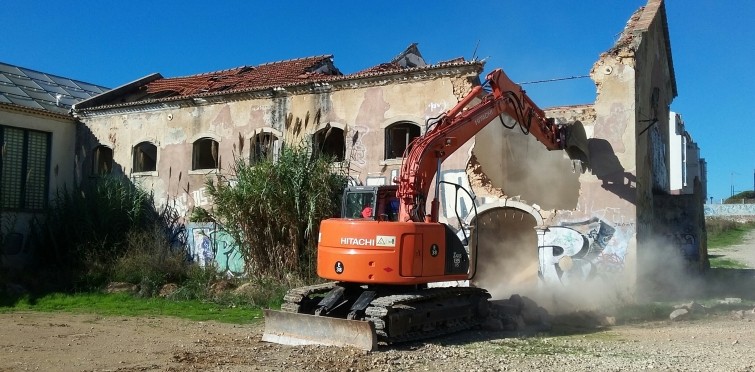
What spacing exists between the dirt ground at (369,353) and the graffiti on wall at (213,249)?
207 inches

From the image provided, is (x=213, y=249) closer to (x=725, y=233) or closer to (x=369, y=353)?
(x=369, y=353)

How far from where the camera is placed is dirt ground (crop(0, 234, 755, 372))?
8.32m

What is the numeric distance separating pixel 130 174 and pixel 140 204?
1.49 m

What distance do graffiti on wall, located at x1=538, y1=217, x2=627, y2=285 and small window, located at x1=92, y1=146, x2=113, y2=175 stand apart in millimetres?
13351

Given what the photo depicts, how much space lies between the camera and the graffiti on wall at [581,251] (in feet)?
47.3

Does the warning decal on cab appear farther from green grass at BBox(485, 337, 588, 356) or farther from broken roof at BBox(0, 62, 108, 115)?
broken roof at BBox(0, 62, 108, 115)

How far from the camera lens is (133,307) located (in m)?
14.4

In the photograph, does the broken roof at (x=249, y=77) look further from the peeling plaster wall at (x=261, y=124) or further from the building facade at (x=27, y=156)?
the building facade at (x=27, y=156)

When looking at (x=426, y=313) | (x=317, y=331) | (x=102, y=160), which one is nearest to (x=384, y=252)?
(x=426, y=313)

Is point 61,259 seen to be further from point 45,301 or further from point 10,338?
point 10,338

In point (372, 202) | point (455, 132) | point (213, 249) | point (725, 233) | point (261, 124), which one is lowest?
point (213, 249)

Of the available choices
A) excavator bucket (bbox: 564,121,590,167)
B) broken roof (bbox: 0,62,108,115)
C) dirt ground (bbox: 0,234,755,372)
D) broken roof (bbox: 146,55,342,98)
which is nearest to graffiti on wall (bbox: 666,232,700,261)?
excavator bucket (bbox: 564,121,590,167)

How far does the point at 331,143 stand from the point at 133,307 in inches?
261

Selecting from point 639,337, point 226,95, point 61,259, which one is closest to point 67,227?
point 61,259
